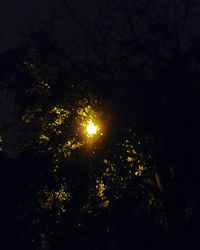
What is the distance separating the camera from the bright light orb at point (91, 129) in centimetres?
2050

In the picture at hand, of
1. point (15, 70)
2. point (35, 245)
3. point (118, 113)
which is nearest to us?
point (118, 113)

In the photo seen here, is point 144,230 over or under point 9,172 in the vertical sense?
under

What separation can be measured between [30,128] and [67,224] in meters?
4.95

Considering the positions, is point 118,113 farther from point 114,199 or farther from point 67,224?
point 67,224

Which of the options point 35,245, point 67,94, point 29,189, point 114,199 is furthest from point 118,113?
point 35,245

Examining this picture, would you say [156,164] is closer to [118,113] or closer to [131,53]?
[118,113]

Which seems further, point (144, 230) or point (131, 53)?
point (144, 230)

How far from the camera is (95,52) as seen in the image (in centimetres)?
2330

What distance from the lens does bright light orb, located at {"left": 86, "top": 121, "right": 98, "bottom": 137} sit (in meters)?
20.5

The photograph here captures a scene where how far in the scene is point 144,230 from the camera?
24.6 m

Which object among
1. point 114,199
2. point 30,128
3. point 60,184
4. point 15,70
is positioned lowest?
point 114,199

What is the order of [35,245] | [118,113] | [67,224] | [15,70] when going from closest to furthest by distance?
[118,113] → [15,70] → [67,224] → [35,245]

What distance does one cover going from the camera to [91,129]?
20.7 m

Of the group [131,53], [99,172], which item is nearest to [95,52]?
[131,53]
